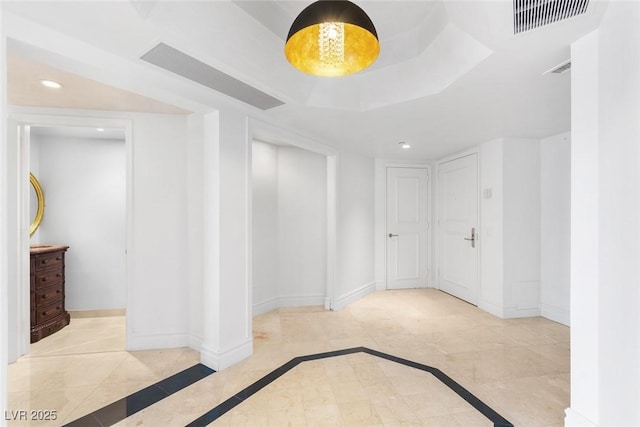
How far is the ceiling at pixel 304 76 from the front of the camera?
1.48m

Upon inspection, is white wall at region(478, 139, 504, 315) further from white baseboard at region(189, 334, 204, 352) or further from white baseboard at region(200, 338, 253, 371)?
white baseboard at region(189, 334, 204, 352)

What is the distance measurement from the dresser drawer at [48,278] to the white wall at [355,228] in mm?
3338

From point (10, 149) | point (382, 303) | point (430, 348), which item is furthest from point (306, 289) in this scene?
point (10, 149)

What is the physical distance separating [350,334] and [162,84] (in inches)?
115

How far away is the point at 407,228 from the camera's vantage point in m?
5.14

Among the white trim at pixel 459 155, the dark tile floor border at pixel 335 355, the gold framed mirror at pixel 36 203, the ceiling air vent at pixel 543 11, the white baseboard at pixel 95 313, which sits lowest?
the dark tile floor border at pixel 335 355

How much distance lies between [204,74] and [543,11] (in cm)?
193

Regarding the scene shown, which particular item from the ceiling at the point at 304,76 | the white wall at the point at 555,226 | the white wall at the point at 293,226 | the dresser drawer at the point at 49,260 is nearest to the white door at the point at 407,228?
the white wall at the point at 293,226

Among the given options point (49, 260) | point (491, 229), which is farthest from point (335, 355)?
point (49, 260)

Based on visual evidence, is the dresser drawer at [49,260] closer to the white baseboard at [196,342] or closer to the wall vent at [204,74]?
the white baseboard at [196,342]

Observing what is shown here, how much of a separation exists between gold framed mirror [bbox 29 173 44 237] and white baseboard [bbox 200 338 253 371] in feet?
9.02

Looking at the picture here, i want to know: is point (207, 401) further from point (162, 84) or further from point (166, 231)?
point (162, 84)

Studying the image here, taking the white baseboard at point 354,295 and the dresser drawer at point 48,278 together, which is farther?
the white baseboard at point 354,295

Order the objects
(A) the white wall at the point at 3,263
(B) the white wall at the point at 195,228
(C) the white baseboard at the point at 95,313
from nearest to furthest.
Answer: (A) the white wall at the point at 3,263 → (B) the white wall at the point at 195,228 → (C) the white baseboard at the point at 95,313
